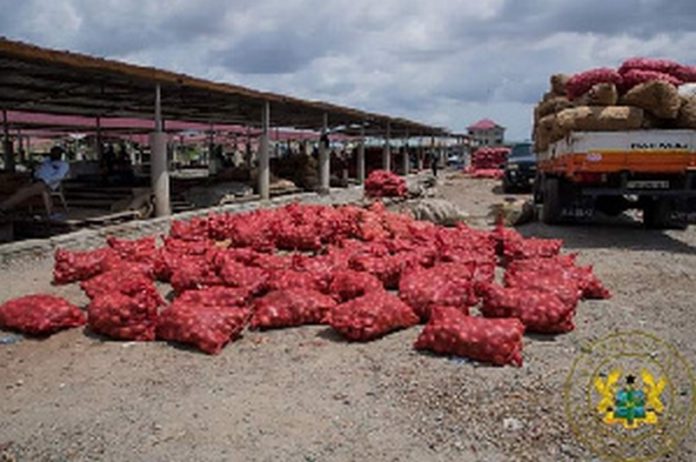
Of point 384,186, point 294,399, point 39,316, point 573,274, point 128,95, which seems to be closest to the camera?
point 294,399

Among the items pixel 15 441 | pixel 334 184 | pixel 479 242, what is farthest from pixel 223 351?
pixel 334 184

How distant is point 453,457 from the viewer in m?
3.23

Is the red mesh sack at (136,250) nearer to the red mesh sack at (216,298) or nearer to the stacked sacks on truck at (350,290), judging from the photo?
the stacked sacks on truck at (350,290)

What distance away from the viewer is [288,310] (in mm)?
5570

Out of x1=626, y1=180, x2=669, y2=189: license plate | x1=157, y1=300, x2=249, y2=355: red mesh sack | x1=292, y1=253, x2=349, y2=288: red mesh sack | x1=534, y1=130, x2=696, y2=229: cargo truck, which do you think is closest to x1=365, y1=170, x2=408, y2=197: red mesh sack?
x1=534, y1=130, x2=696, y2=229: cargo truck

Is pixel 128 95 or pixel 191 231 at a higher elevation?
pixel 128 95

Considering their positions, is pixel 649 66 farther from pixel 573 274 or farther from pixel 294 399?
pixel 294 399

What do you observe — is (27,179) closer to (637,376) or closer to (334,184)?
(334,184)

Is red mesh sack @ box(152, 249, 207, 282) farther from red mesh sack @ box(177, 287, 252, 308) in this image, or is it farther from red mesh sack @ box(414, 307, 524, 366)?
red mesh sack @ box(414, 307, 524, 366)

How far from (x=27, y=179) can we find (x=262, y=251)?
374 inches

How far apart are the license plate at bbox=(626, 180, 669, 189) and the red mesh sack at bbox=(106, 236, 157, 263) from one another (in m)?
7.98

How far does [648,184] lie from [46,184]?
1095 centimetres

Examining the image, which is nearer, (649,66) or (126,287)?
(126,287)

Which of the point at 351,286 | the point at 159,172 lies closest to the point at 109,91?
the point at 159,172
